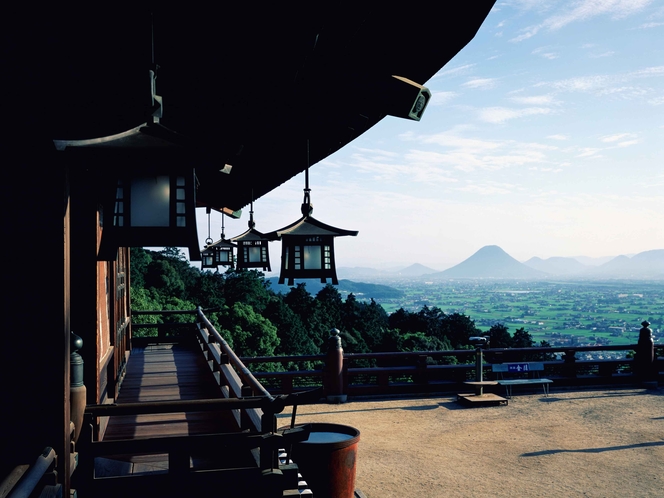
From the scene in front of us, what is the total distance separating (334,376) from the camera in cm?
1250

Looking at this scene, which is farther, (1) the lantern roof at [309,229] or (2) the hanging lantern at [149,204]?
(1) the lantern roof at [309,229]

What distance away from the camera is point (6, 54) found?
3768mm

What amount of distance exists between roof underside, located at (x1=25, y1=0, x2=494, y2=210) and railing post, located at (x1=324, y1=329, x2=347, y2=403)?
26.0 feet

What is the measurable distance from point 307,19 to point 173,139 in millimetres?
1121

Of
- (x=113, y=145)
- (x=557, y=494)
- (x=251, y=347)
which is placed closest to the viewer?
(x=113, y=145)

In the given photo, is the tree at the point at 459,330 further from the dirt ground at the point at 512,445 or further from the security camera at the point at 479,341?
the security camera at the point at 479,341

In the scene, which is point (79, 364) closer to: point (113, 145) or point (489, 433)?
point (113, 145)

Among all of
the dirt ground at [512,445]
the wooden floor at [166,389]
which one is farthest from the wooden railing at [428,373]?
the wooden floor at [166,389]

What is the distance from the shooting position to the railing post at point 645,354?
560 inches

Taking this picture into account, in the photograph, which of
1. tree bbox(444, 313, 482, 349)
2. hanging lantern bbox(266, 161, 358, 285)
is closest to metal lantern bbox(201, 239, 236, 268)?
hanging lantern bbox(266, 161, 358, 285)

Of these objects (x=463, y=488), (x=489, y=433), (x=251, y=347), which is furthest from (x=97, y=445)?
(x=251, y=347)

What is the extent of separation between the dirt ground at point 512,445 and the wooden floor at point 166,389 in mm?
2319

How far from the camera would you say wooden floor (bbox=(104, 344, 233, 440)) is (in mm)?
6715

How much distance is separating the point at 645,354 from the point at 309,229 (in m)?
11.8
